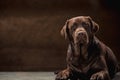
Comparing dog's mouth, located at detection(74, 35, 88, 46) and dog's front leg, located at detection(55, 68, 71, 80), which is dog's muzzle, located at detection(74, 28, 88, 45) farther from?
dog's front leg, located at detection(55, 68, 71, 80)

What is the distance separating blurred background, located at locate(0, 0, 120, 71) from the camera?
4426 mm

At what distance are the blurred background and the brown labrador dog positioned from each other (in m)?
1.07

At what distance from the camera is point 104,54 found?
3408mm

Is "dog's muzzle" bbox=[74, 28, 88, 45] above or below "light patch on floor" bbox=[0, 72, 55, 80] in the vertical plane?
above

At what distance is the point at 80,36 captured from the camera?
125 inches

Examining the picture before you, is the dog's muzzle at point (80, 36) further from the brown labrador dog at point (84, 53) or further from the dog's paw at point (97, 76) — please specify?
the dog's paw at point (97, 76)

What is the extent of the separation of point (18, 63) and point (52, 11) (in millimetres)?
676

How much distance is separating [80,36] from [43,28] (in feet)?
4.32

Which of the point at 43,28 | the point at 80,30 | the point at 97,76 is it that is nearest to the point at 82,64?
the point at 97,76

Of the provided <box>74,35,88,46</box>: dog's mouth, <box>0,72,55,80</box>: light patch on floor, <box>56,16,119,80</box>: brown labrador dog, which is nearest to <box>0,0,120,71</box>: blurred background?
<box>0,72,55,80</box>: light patch on floor

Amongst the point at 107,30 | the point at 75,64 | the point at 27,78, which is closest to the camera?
the point at 75,64

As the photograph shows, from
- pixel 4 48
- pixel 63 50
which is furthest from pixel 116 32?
pixel 4 48

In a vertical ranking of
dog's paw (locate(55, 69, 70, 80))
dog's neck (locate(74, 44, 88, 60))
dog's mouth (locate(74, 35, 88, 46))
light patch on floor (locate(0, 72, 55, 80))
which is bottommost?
light patch on floor (locate(0, 72, 55, 80))

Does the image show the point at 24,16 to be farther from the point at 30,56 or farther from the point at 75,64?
the point at 75,64
